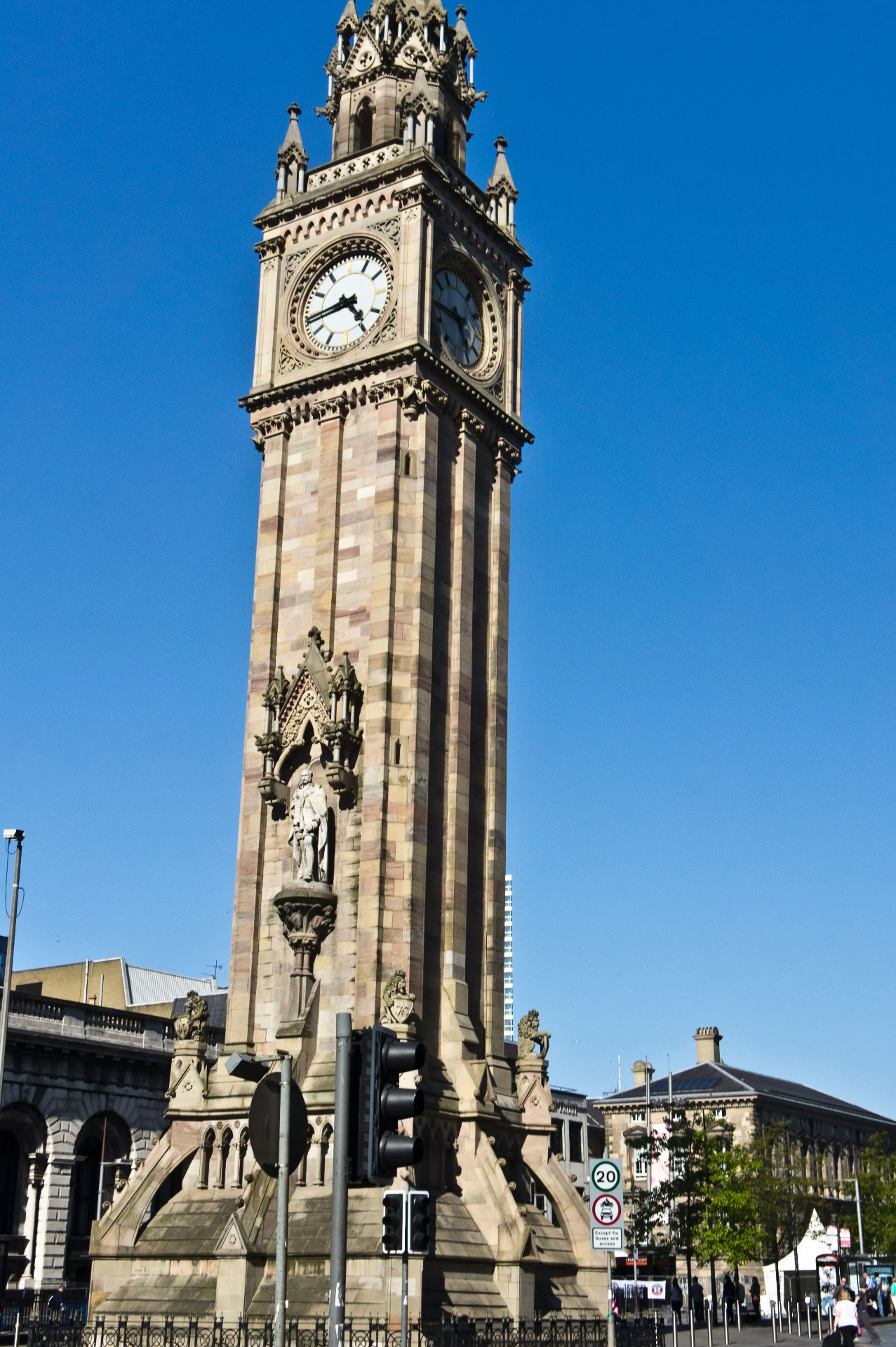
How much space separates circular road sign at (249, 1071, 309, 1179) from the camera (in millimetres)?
15938

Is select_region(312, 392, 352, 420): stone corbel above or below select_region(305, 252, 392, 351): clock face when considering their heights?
below

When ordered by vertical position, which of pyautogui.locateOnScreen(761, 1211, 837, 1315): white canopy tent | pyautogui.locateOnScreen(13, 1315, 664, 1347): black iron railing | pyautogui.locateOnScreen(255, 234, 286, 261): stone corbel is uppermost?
pyautogui.locateOnScreen(255, 234, 286, 261): stone corbel

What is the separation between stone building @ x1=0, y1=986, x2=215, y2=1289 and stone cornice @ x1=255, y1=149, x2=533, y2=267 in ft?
95.6

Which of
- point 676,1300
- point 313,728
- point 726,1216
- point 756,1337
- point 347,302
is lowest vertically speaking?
point 756,1337

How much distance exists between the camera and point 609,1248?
23688mm

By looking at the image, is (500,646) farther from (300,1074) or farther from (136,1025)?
(136,1025)

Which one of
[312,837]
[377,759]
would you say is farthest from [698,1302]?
[377,759]

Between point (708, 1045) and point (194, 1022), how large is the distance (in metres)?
81.3

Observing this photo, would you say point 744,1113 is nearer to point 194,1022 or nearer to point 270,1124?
point 194,1022

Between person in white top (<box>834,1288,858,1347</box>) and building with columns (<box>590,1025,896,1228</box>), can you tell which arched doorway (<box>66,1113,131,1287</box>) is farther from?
building with columns (<box>590,1025,896,1228</box>)

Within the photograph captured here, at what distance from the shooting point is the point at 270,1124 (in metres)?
16.2

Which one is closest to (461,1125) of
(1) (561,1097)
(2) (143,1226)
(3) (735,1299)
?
(2) (143,1226)

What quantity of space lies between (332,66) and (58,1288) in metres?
43.8

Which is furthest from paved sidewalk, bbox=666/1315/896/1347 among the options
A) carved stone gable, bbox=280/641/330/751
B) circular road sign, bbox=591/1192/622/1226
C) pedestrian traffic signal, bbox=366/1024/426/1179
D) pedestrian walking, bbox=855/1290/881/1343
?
pedestrian traffic signal, bbox=366/1024/426/1179
